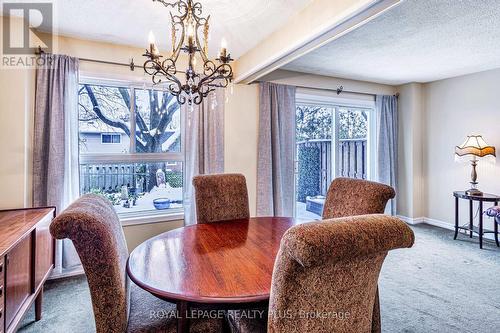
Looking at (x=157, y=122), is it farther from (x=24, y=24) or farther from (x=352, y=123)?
(x=352, y=123)

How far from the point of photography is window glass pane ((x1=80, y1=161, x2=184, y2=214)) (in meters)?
3.15

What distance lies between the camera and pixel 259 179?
3.70 metres

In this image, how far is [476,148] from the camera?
376 cm

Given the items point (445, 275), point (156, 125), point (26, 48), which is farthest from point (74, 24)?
point (445, 275)

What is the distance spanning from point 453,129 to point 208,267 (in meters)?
4.72

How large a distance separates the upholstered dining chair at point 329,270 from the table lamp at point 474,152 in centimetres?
374

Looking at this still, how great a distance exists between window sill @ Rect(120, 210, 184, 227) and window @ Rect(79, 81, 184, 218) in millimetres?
29

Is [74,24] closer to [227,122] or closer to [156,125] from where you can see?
[156,125]

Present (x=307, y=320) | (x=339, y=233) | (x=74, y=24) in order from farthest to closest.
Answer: (x=74, y=24) < (x=307, y=320) < (x=339, y=233)

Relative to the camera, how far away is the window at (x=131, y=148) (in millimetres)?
3116

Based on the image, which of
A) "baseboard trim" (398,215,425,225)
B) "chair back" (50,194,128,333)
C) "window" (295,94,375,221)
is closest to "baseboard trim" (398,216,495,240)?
"baseboard trim" (398,215,425,225)

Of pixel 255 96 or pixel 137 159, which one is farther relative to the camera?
pixel 255 96

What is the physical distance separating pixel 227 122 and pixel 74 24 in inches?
72.1

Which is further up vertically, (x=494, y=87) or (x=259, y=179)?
(x=494, y=87)
